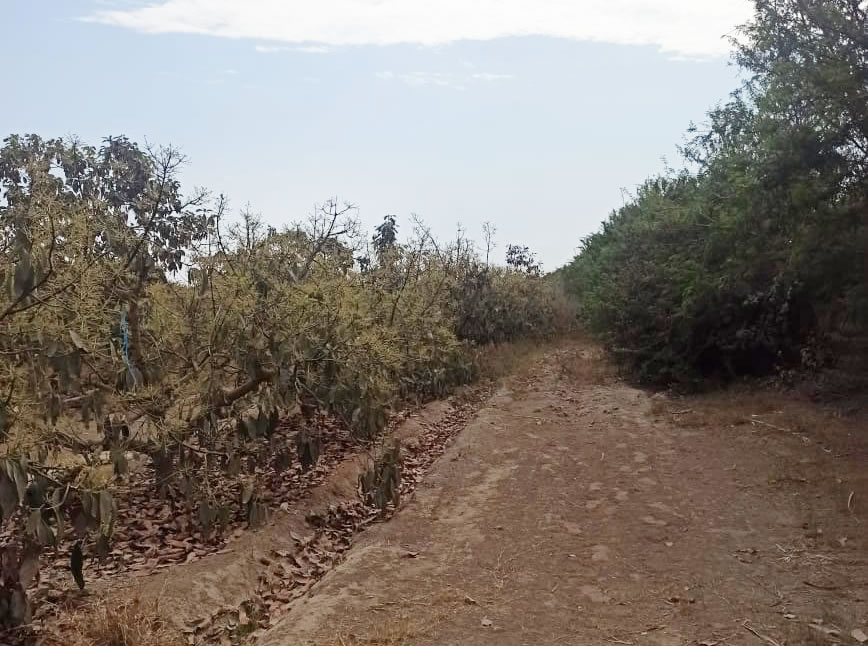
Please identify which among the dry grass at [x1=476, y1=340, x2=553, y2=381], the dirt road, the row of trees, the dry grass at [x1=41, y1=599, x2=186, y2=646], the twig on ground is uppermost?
the row of trees

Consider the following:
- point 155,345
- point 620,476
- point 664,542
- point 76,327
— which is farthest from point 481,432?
point 76,327

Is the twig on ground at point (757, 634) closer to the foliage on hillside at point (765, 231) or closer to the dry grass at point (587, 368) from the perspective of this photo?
the foliage on hillside at point (765, 231)

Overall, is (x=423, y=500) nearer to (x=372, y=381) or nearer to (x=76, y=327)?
(x=372, y=381)

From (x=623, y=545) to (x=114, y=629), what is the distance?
12.3 ft

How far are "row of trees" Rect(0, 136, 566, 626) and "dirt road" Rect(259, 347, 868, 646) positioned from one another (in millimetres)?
1121

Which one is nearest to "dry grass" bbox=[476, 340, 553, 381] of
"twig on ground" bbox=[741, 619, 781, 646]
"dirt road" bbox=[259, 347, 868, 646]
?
"dirt road" bbox=[259, 347, 868, 646]

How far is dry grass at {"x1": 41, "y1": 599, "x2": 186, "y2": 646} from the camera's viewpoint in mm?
3693

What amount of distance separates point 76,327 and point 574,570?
145 inches

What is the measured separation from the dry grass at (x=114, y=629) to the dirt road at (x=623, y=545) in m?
0.56

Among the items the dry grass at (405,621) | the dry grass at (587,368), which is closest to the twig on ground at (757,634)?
the dry grass at (405,621)

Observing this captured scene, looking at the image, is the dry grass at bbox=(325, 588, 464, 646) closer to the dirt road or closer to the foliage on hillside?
the dirt road

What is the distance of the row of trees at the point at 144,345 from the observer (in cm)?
362

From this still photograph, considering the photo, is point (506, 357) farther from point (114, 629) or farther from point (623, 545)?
point (114, 629)

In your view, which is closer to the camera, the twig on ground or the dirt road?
the twig on ground
